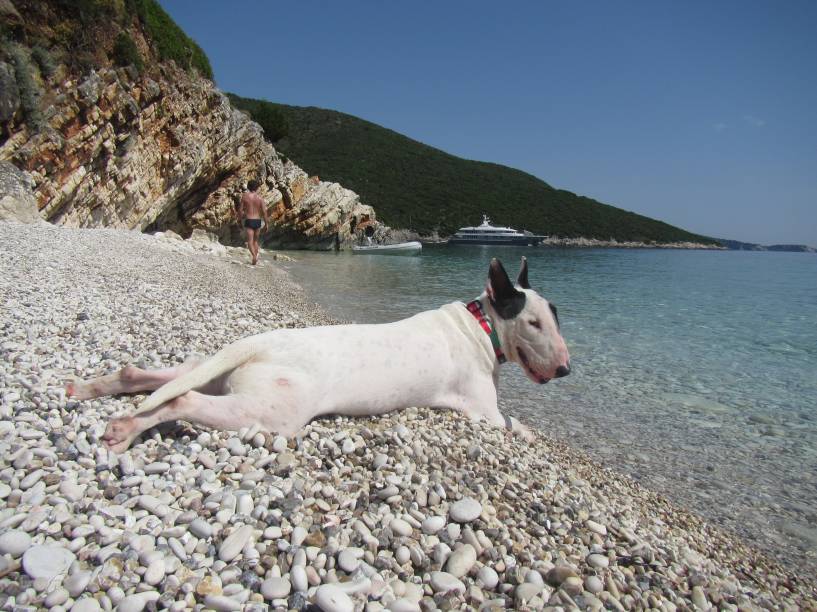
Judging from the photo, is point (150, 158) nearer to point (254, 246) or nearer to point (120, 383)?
point (254, 246)

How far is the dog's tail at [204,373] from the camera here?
3111mm

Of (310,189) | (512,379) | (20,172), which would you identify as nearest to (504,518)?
(512,379)

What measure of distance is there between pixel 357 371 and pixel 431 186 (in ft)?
332

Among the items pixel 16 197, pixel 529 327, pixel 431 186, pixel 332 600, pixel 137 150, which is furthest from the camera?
pixel 431 186

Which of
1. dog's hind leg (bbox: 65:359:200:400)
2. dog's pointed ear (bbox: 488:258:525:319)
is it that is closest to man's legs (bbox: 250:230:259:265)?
dog's hind leg (bbox: 65:359:200:400)

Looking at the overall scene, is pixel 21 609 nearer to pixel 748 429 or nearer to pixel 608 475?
pixel 608 475

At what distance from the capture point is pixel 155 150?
83.0ft

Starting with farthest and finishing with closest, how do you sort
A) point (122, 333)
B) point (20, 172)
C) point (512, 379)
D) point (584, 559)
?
point (20, 172) → point (512, 379) → point (122, 333) → point (584, 559)

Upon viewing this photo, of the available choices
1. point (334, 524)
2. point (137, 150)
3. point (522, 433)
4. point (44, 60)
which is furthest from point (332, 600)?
point (137, 150)

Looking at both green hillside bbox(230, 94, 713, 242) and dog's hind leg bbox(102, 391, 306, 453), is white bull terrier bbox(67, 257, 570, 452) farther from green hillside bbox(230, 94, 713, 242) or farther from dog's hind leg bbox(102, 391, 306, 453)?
green hillside bbox(230, 94, 713, 242)

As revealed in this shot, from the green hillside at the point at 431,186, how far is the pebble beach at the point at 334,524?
78.0 m

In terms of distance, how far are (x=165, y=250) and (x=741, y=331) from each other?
18.0 m

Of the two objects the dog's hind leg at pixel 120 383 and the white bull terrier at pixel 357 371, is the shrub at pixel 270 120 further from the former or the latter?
the white bull terrier at pixel 357 371

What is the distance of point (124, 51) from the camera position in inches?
882
